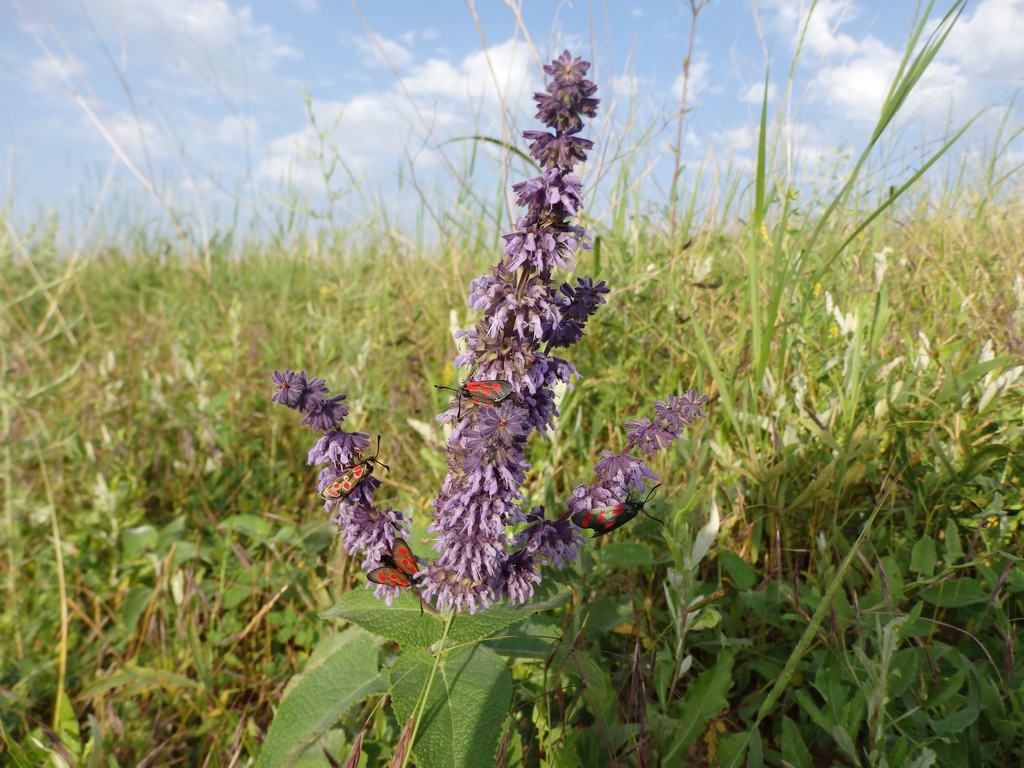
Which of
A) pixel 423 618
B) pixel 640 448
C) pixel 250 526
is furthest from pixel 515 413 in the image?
pixel 250 526

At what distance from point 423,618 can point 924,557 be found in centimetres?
189

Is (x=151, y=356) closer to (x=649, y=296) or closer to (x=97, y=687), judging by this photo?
(x=97, y=687)

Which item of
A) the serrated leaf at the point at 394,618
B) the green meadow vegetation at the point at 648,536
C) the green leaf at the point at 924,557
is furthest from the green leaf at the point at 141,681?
the green leaf at the point at 924,557

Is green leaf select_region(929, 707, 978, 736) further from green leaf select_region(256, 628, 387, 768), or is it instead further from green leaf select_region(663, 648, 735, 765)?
green leaf select_region(256, 628, 387, 768)

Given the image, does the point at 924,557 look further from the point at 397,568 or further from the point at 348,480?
the point at 348,480

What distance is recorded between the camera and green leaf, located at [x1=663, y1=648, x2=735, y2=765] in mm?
1962

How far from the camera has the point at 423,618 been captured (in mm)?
1866

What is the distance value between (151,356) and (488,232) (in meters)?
3.36

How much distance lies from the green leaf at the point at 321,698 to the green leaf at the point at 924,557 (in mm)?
2003

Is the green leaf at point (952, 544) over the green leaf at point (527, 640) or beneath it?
over

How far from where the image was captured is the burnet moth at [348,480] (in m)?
1.64

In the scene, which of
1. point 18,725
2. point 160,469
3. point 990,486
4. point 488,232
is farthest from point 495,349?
point 488,232

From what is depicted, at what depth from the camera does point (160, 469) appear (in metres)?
4.34

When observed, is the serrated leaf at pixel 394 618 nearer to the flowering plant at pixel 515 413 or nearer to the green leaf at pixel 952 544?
the flowering plant at pixel 515 413
